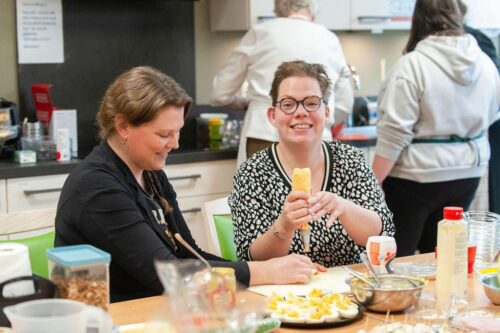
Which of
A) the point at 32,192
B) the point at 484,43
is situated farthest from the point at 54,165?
the point at 484,43

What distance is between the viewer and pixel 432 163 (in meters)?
3.69

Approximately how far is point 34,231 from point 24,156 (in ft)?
4.36

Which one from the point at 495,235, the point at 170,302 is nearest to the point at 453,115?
the point at 495,235

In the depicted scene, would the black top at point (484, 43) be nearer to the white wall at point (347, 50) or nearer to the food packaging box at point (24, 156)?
the white wall at point (347, 50)

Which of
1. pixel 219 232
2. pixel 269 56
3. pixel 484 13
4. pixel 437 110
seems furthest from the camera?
pixel 484 13

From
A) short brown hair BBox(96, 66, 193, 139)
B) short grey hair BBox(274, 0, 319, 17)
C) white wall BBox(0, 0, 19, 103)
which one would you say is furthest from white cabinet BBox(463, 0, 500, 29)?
short brown hair BBox(96, 66, 193, 139)

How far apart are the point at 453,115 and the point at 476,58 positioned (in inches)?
10.8

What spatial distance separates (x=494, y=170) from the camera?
4387 mm

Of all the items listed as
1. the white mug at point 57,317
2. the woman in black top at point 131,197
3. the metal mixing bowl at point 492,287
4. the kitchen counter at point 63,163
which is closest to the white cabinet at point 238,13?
the kitchen counter at point 63,163

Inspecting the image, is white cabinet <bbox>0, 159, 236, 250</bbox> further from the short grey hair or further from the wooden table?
the wooden table

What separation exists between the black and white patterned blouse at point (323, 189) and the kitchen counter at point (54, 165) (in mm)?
1334

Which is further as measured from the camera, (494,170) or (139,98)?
(494,170)

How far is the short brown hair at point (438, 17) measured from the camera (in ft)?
11.9

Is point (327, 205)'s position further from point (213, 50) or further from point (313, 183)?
point (213, 50)
